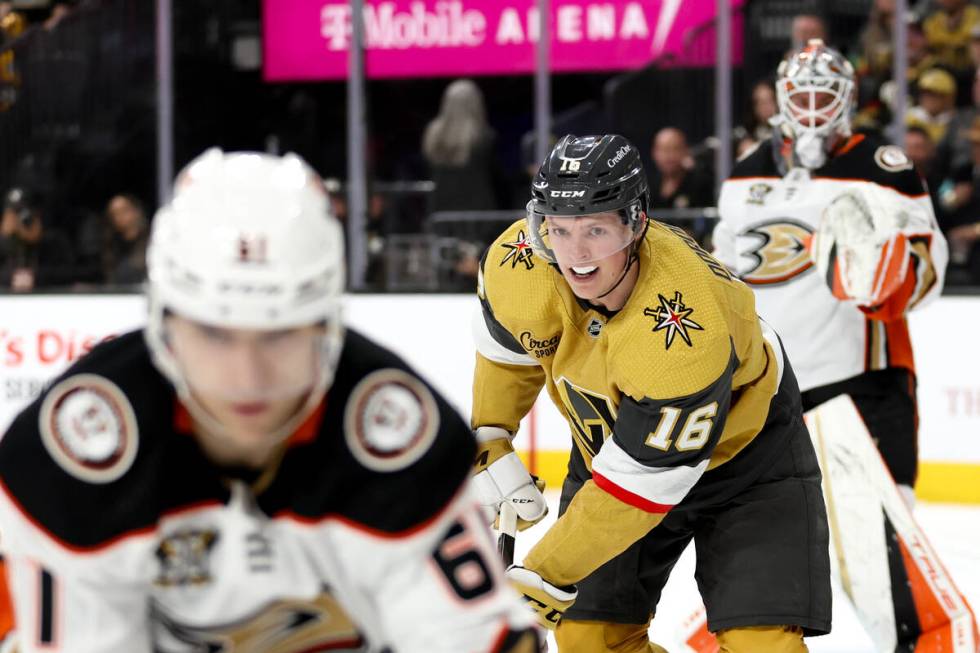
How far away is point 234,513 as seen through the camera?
1.38m

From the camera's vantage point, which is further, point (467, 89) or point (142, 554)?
point (467, 89)

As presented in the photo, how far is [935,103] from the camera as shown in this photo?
5914mm

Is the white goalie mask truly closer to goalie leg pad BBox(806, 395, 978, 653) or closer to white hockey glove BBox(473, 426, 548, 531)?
goalie leg pad BBox(806, 395, 978, 653)

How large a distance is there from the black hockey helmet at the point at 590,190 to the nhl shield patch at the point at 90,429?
0.97m

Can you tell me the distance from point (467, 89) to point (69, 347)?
1.82m

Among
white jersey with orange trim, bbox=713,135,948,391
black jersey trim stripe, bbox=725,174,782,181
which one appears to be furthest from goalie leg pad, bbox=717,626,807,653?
black jersey trim stripe, bbox=725,174,782,181

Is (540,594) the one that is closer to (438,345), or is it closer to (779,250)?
(779,250)

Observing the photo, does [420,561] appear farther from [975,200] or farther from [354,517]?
[975,200]

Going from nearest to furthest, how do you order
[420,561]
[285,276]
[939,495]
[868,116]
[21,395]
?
[285,276] → [420,561] → [939,495] → [21,395] → [868,116]

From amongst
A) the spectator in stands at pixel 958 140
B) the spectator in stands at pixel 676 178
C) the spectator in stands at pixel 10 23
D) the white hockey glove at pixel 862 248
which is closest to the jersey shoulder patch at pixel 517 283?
the white hockey glove at pixel 862 248

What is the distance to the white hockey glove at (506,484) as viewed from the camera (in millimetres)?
2467

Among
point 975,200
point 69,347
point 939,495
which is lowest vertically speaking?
point 939,495

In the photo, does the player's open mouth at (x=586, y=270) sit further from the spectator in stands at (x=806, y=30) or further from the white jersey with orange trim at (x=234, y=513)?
the spectator in stands at (x=806, y=30)

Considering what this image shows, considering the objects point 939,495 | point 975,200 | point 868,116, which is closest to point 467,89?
point 868,116
